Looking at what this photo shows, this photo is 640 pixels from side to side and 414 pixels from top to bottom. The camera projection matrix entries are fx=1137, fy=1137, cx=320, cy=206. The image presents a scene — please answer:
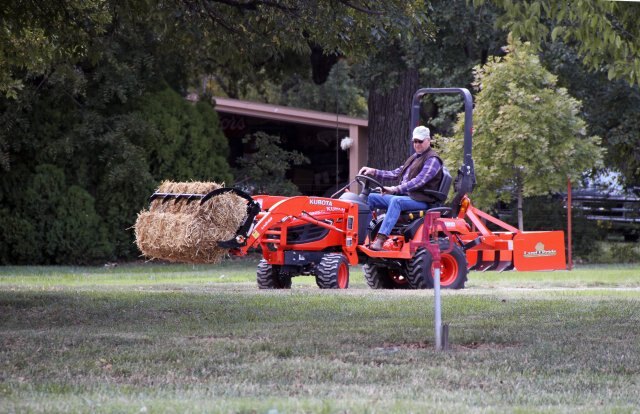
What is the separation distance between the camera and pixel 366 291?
49.5 feet

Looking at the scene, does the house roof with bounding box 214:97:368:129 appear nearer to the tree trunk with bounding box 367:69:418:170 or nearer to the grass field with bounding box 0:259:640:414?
the tree trunk with bounding box 367:69:418:170

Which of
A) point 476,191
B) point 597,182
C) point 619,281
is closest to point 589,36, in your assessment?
point 619,281

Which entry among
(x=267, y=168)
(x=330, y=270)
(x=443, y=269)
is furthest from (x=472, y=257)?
(x=267, y=168)

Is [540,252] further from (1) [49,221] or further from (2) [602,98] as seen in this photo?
(1) [49,221]

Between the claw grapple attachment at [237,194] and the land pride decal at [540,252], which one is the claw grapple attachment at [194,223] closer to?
the claw grapple attachment at [237,194]

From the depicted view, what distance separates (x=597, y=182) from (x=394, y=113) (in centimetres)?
824

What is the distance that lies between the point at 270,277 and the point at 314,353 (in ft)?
25.2

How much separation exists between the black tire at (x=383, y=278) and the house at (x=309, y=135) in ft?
41.0

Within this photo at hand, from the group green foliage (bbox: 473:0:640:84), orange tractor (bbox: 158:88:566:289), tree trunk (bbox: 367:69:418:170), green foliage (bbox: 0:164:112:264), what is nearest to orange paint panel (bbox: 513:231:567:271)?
orange tractor (bbox: 158:88:566:289)

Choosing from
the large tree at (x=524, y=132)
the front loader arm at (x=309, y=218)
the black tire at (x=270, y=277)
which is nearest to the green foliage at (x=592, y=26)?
the front loader arm at (x=309, y=218)

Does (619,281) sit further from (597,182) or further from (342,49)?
(597,182)

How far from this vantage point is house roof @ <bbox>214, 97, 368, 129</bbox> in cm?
3077

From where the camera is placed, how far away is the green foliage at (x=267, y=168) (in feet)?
97.7

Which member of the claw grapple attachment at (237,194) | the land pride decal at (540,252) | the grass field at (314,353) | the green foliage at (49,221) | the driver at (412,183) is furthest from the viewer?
the green foliage at (49,221)
